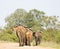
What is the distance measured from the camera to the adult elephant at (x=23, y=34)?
59.5ft

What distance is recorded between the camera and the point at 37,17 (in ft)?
162

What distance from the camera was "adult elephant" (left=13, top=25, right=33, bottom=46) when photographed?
18.1 metres

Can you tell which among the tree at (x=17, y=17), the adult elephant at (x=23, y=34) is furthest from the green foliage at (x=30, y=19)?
the adult elephant at (x=23, y=34)

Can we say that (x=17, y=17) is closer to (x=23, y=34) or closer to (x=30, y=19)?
(x=30, y=19)

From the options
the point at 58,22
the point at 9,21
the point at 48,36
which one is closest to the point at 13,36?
the point at 48,36

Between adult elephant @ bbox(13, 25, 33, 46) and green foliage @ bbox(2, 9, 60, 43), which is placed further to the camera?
green foliage @ bbox(2, 9, 60, 43)

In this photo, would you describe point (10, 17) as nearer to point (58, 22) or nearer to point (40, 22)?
point (40, 22)

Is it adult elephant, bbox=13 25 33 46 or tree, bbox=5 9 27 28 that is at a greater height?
tree, bbox=5 9 27 28

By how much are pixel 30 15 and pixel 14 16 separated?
3288 mm

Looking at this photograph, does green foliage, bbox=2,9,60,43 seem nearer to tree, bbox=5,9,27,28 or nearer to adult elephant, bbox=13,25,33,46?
tree, bbox=5,9,27,28

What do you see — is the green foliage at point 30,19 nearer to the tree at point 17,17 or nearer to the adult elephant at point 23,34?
the tree at point 17,17

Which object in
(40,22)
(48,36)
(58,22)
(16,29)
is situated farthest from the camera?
(40,22)

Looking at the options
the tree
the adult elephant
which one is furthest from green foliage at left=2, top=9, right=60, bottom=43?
the adult elephant

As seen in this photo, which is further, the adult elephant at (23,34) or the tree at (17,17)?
the tree at (17,17)
